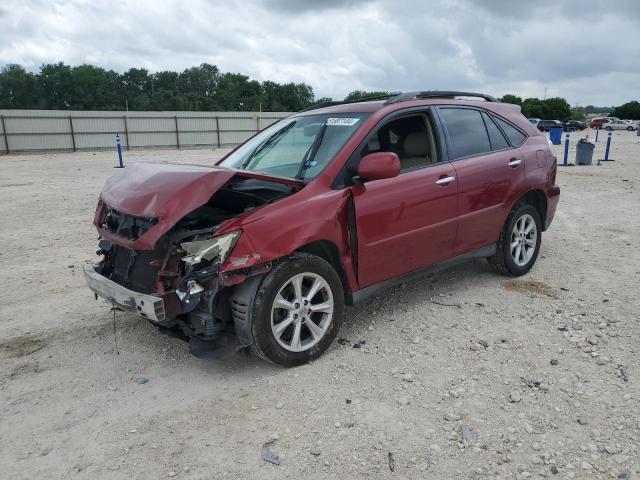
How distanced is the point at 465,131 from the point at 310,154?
63.5 inches

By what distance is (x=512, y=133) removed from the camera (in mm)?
5148

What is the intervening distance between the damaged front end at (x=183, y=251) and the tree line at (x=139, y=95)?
65.9 meters

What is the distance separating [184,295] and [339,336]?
4.53 ft

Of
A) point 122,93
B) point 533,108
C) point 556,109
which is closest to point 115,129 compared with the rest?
point 122,93

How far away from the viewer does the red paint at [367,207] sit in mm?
3195

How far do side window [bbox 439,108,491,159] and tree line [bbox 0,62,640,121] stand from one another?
64873mm

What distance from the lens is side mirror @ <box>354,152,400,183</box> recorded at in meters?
3.56

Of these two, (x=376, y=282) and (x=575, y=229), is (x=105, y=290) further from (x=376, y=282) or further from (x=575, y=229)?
(x=575, y=229)

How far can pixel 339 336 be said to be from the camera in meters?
3.98

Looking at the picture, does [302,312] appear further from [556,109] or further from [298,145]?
[556,109]

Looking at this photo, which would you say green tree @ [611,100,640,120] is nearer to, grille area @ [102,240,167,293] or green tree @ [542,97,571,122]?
green tree @ [542,97,571,122]

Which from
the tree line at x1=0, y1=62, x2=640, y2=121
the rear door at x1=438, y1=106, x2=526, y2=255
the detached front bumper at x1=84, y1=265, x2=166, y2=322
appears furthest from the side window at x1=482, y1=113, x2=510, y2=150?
the tree line at x1=0, y1=62, x2=640, y2=121

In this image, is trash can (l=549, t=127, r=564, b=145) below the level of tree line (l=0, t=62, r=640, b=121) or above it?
below

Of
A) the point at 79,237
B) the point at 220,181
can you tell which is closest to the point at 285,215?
the point at 220,181
